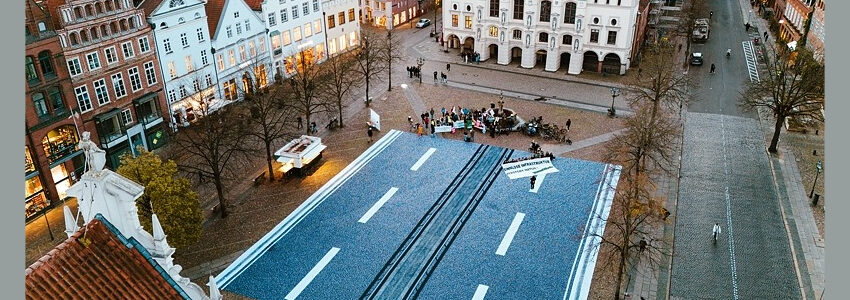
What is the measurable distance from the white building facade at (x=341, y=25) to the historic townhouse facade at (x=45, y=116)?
37.2 metres

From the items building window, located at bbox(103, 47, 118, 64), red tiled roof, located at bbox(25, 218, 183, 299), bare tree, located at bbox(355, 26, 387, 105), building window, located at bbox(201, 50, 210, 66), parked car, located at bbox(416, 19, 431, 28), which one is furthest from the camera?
parked car, located at bbox(416, 19, 431, 28)

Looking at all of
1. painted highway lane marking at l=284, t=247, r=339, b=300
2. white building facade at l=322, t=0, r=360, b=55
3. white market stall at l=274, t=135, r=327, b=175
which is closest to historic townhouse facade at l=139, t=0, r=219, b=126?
white market stall at l=274, t=135, r=327, b=175

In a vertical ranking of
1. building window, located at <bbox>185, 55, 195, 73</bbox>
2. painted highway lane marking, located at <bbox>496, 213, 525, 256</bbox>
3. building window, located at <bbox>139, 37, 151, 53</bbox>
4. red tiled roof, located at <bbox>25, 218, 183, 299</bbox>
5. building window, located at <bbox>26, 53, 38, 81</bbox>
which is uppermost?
red tiled roof, located at <bbox>25, 218, 183, 299</bbox>

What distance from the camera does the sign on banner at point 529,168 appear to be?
2044 inches

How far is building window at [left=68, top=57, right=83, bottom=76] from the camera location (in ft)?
157

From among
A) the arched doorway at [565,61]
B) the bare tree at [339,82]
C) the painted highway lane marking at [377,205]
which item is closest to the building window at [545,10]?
the arched doorway at [565,61]

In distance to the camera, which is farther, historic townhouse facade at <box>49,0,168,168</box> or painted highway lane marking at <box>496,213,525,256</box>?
historic townhouse facade at <box>49,0,168,168</box>

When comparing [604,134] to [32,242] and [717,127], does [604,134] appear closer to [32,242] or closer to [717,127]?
[717,127]

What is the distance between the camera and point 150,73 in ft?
182

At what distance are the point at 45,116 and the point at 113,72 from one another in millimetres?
7145

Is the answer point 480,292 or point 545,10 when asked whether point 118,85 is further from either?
point 545,10

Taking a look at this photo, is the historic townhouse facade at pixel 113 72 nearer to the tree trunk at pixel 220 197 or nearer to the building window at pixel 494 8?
the tree trunk at pixel 220 197

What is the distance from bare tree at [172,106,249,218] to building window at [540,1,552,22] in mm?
37063

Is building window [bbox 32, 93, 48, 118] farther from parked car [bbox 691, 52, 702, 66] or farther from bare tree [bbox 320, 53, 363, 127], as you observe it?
parked car [bbox 691, 52, 702, 66]
